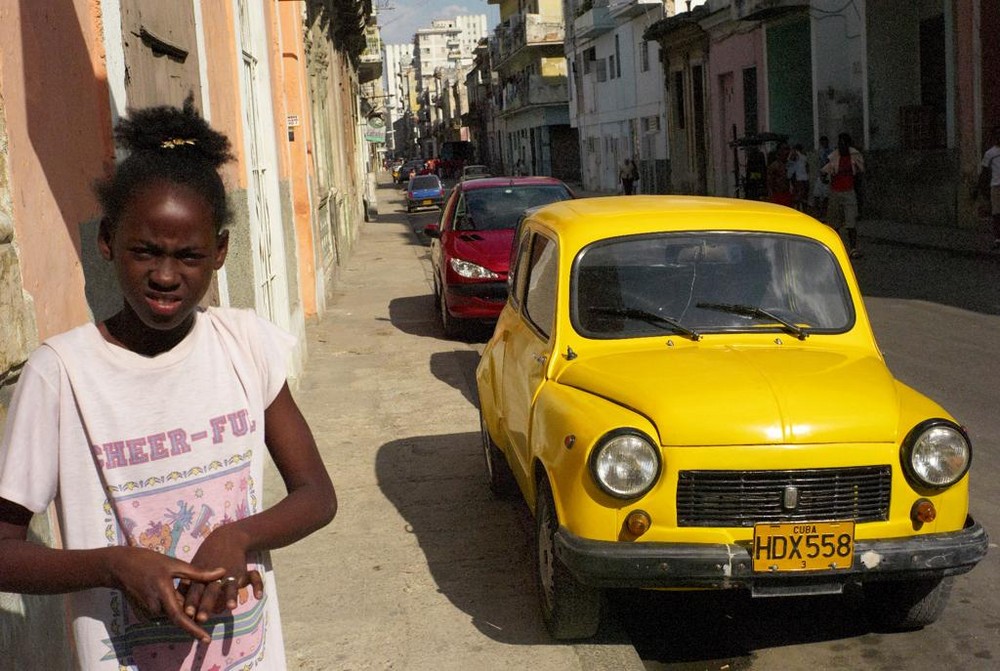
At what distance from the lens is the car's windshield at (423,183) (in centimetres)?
4460

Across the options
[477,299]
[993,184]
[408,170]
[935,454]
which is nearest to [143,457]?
[935,454]

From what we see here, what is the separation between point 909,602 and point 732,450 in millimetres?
1142

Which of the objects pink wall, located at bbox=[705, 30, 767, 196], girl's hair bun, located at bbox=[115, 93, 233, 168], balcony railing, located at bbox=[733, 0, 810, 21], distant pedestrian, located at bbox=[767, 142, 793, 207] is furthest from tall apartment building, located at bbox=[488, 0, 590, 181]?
girl's hair bun, located at bbox=[115, 93, 233, 168]

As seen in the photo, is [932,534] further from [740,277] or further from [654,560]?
[740,277]

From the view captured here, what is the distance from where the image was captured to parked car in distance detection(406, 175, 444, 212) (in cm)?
4422

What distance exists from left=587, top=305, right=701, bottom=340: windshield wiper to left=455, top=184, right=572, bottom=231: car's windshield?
825 cm

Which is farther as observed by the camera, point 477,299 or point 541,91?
point 541,91

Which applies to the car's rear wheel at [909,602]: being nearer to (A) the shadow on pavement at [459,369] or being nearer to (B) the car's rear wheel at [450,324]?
(A) the shadow on pavement at [459,369]

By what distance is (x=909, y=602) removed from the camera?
4973 mm

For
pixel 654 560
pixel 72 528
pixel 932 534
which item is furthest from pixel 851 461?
pixel 72 528

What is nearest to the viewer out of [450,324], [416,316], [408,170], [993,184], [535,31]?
[450,324]

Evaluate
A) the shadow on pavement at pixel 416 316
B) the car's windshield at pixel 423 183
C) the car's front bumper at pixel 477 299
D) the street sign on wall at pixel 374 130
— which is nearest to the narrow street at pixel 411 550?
the car's front bumper at pixel 477 299

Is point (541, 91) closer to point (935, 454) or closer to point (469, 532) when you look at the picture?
point (469, 532)

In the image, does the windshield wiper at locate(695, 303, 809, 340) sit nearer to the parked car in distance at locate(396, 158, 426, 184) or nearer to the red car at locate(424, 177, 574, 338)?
the red car at locate(424, 177, 574, 338)
